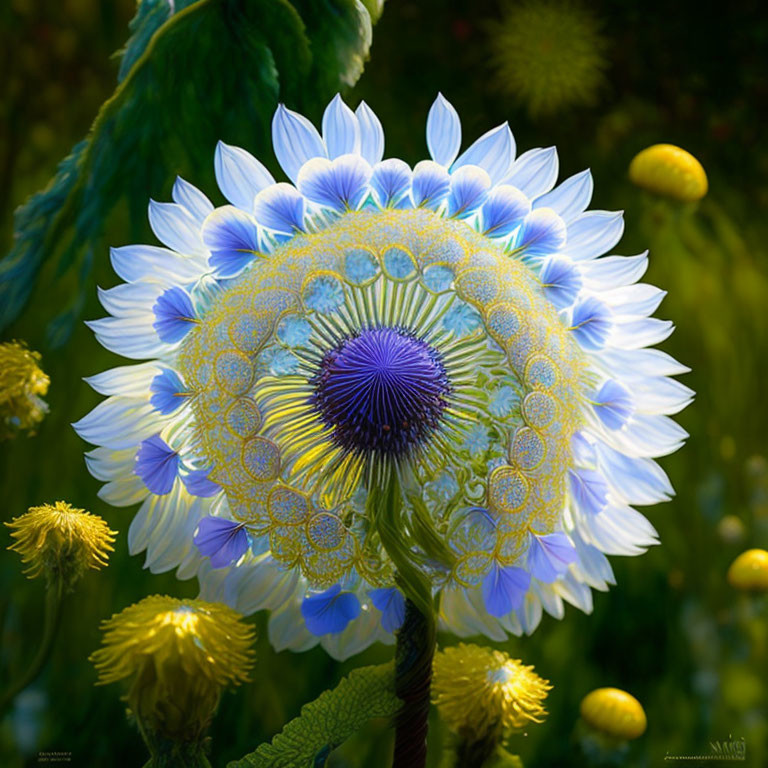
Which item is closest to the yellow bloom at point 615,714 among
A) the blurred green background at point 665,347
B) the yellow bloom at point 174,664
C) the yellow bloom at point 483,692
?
the blurred green background at point 665,347

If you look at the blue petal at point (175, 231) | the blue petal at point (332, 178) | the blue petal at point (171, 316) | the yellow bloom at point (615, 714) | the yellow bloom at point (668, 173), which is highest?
the yellow bloom at point (668, 173)

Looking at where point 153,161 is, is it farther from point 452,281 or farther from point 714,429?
point 714,429

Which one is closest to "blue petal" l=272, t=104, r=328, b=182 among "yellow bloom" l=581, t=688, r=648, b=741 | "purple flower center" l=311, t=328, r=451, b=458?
"purple flower center" l=311, t=328, r=451, b=458

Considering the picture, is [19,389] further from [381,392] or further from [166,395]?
[381,392]

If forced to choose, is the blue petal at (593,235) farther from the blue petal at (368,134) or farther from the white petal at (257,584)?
the white petal at (257,584)

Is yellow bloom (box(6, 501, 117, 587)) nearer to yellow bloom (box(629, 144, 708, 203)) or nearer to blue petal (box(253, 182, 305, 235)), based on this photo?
blue petal (box(253, 182, 305, 235))
